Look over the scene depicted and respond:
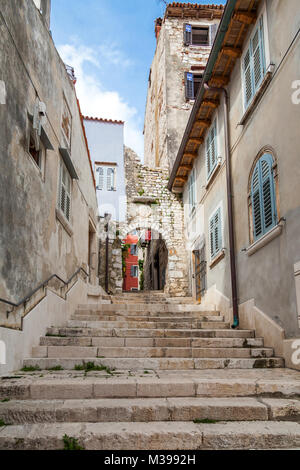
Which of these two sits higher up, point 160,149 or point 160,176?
point 160,149

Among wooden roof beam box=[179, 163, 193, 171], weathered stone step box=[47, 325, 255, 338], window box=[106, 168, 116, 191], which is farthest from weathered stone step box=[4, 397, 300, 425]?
window box=[106, 168, 116, 191]

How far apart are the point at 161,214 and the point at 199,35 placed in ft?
32.0

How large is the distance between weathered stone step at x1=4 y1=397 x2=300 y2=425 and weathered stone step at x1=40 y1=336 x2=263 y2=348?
2096mm

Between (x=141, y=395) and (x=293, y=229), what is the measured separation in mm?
2908

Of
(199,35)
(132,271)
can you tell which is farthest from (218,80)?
(132,271)

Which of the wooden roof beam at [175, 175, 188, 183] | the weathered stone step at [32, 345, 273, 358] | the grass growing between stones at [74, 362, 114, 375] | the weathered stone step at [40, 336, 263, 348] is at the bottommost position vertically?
the grass growing between stones at [74, 362, 114, 375]

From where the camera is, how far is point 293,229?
5.31m

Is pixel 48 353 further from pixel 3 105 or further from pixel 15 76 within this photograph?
pixel 15 76

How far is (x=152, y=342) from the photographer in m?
6.00

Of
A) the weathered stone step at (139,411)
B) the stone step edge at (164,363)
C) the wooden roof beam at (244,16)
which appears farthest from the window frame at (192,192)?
the weathered stone step at (139,411)

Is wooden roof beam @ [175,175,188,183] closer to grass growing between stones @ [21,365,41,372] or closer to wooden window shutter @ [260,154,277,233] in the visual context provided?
wooden window shutter @ [260,154,277,233]

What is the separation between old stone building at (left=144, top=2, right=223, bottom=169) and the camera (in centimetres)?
1741

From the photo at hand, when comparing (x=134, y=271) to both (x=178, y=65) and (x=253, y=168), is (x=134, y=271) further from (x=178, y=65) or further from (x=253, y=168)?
(x=253, y=168)
